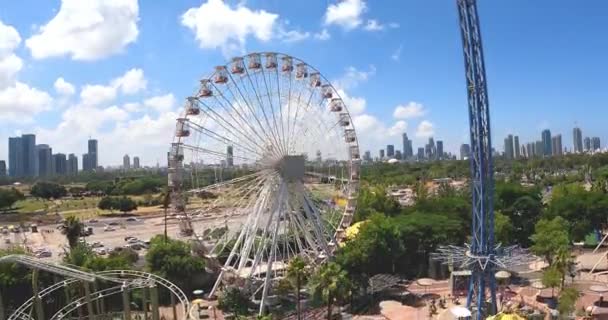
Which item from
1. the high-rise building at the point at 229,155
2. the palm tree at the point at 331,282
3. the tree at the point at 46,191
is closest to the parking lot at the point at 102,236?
the high-rise building at the point at 229,155

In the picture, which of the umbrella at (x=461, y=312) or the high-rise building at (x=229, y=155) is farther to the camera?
the high-rise building at (x=229, y=155)

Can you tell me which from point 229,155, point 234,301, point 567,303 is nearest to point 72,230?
point 234,301

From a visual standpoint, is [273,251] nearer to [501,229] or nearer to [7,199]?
[501,229]

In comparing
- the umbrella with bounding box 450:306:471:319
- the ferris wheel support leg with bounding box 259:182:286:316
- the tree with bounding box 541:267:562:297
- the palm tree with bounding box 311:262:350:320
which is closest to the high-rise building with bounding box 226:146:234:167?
the ferris wheel support leg with bounding box 259:182:286:316

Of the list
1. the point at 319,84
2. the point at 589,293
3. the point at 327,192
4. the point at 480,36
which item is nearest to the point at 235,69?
the point at 319,84

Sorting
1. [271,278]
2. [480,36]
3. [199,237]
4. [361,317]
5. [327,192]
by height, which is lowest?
[361,317]

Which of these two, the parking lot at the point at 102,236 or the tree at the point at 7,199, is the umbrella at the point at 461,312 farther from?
the tree at the point at 7,199

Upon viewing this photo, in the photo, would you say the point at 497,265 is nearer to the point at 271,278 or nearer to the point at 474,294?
the point at 474,294
